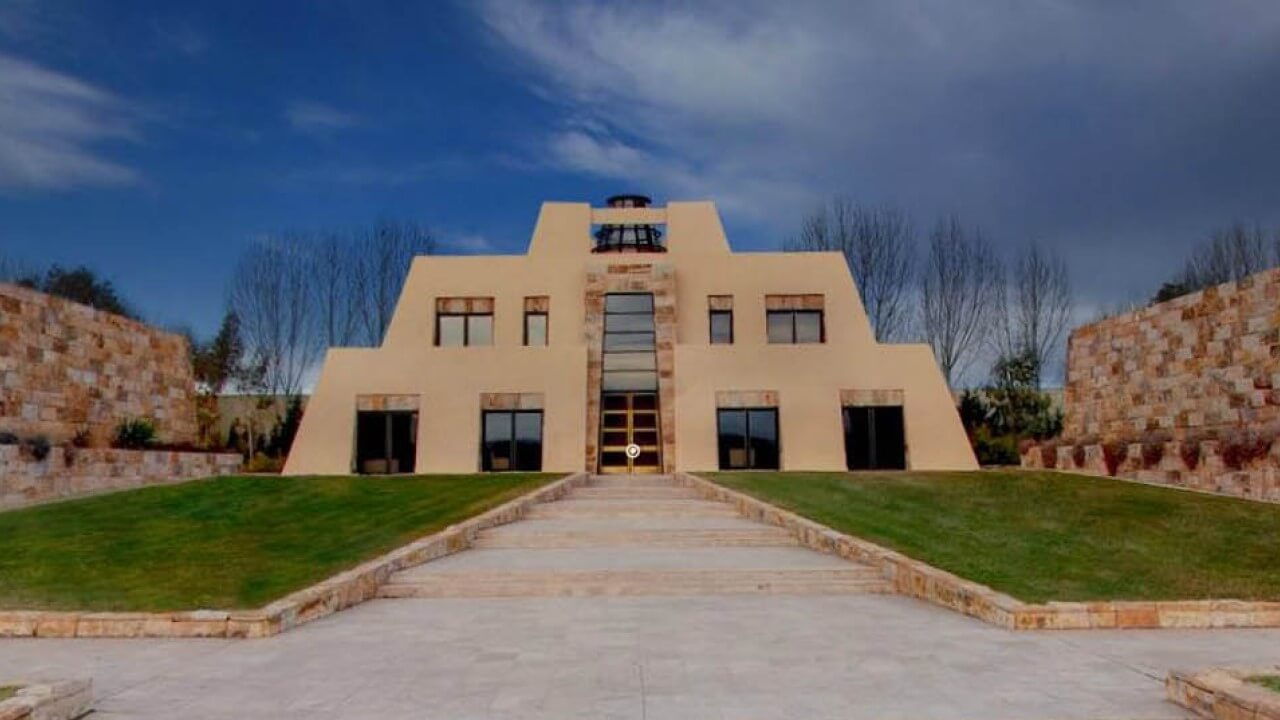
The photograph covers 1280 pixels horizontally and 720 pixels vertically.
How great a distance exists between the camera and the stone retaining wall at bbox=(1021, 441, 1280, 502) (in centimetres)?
2031

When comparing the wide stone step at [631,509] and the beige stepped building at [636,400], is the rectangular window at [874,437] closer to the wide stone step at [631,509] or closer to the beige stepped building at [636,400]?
the beige stepped building at [636,400]

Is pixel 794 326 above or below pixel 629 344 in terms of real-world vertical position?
above

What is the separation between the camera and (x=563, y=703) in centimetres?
691

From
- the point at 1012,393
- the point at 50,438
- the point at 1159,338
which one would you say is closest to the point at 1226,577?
the point at 1159,338

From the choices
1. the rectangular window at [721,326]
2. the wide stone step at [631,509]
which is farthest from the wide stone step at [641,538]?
the rectangular window at [721,326]

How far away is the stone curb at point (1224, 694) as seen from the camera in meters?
5.90

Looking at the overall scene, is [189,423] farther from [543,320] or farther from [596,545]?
[596,545]

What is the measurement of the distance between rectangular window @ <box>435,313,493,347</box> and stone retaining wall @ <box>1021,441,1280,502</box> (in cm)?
2064

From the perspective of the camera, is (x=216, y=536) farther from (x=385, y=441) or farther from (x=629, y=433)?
(x=629, y=433)

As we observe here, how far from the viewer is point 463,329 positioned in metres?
35.9

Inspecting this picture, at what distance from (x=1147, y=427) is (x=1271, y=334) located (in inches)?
206

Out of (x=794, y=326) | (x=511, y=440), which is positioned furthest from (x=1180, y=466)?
(x=511, y=440)

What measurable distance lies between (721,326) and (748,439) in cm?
548

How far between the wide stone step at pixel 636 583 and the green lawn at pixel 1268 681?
21.8ft
